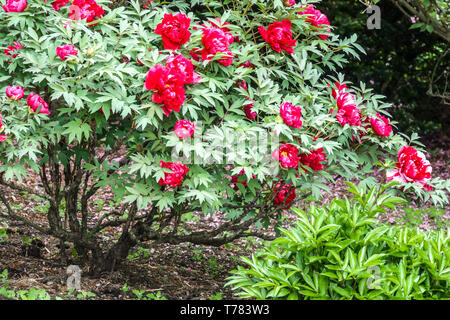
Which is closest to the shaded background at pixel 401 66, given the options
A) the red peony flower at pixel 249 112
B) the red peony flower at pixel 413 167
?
the red peony flower at pixel 413 167

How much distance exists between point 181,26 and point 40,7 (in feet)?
2.74

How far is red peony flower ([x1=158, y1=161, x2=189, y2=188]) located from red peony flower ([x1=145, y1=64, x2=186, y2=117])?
283 millimetres

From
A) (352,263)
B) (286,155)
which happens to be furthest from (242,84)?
(352,263)

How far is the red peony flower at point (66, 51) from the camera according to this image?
8.39 ft

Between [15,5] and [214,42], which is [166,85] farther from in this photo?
[15,5]

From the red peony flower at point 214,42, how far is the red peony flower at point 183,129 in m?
0.36

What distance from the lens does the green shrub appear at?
2.35 m

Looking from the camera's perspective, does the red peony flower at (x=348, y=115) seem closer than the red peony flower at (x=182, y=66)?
No

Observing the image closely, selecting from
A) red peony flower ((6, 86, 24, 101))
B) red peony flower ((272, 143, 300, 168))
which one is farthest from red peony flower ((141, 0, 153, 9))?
red peony flower ((272, 143, 300, 168))

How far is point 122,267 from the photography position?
147 inches

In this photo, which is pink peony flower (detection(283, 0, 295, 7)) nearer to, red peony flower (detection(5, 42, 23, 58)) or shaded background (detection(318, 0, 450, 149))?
red peony flower (detection(5, 42, 23, 58))

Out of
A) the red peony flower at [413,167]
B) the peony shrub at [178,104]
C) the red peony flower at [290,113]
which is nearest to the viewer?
the peony shrub at [178,104]

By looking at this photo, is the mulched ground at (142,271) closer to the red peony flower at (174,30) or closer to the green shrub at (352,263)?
the green shrub at (352,263)

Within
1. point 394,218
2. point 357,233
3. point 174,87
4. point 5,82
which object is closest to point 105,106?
point 174,87
